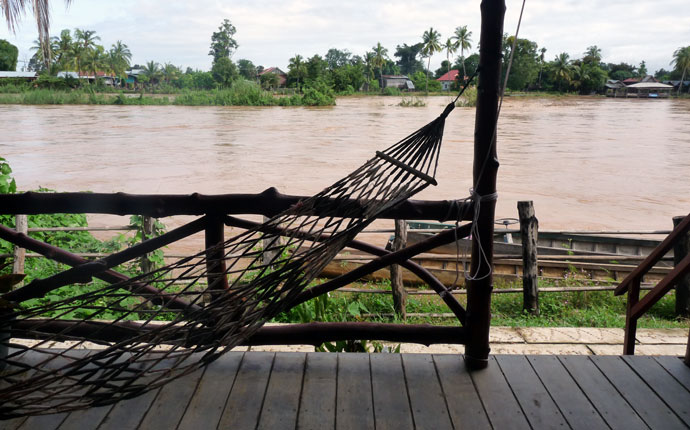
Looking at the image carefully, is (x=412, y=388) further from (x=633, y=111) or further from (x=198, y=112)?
(x=633, y=111)

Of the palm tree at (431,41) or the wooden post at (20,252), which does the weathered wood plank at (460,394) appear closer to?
the wooden post at (20,252)

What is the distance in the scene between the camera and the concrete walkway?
2.29m

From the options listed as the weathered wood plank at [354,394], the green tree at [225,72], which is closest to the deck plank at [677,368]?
the weathered wood plank at [354,394]

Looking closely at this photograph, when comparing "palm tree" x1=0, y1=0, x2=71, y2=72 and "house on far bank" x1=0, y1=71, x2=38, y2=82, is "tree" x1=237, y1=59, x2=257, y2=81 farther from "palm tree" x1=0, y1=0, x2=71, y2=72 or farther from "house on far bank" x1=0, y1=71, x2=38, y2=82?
"palm tree" x1=0, y1=0, x2=71, y2=72

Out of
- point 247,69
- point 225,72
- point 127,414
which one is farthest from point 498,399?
point 247,69

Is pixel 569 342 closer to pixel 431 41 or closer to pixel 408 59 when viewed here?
pixel 431 41

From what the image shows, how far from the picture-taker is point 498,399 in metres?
1.22

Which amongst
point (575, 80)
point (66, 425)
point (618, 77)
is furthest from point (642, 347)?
point (618, 77)

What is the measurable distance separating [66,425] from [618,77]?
4473 centimetres

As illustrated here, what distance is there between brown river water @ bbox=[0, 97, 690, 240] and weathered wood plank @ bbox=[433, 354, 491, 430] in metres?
6.83

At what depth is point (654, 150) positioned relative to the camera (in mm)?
14781

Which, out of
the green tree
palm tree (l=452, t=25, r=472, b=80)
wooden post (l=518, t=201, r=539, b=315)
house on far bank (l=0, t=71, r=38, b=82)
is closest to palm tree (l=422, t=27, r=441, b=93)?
palm tree (l=452, t=25, r=472, b=80)

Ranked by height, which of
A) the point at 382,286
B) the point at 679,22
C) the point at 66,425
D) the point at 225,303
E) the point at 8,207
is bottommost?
the point at 382,286

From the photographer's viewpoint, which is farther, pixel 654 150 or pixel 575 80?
pixel 575 80
